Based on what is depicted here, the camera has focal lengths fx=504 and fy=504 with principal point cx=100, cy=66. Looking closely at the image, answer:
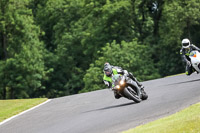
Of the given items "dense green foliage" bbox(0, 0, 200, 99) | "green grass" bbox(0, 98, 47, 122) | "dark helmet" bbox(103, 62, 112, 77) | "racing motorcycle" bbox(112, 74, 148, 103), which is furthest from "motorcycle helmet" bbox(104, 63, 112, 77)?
"dense green foliage" bbox(0, 0, 200, 99)

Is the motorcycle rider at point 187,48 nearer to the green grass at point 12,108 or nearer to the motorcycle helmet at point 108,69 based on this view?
the motorcycle helmet at point 108,69

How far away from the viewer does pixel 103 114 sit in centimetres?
1438

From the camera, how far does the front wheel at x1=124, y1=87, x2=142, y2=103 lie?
14898 millimetres

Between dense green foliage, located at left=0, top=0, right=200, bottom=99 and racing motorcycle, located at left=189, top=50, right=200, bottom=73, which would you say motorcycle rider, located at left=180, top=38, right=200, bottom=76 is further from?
dense green foliage, located at left=0, top=0, right=200, bottom=99

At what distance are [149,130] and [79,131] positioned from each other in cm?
264

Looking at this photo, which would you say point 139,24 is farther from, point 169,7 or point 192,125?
point 192,125

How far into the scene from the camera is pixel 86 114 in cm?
1521

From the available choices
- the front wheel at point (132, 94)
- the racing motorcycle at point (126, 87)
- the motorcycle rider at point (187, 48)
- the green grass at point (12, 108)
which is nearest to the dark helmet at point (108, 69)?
the racing motorcycle at point (126, 87)

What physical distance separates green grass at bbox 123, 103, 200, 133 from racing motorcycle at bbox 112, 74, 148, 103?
3.65 metres

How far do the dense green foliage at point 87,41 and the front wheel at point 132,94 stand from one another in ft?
103

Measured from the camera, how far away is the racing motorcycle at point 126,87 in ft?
48.5

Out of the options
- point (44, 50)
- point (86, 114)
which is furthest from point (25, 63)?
point (86, 114)

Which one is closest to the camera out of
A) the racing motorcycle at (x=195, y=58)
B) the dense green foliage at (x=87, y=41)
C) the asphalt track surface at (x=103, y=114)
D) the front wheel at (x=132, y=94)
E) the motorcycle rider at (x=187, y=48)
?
the asphalt track surface at (x=103, y=114)

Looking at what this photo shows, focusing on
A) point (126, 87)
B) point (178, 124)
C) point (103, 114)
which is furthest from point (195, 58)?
point (178, 124)
